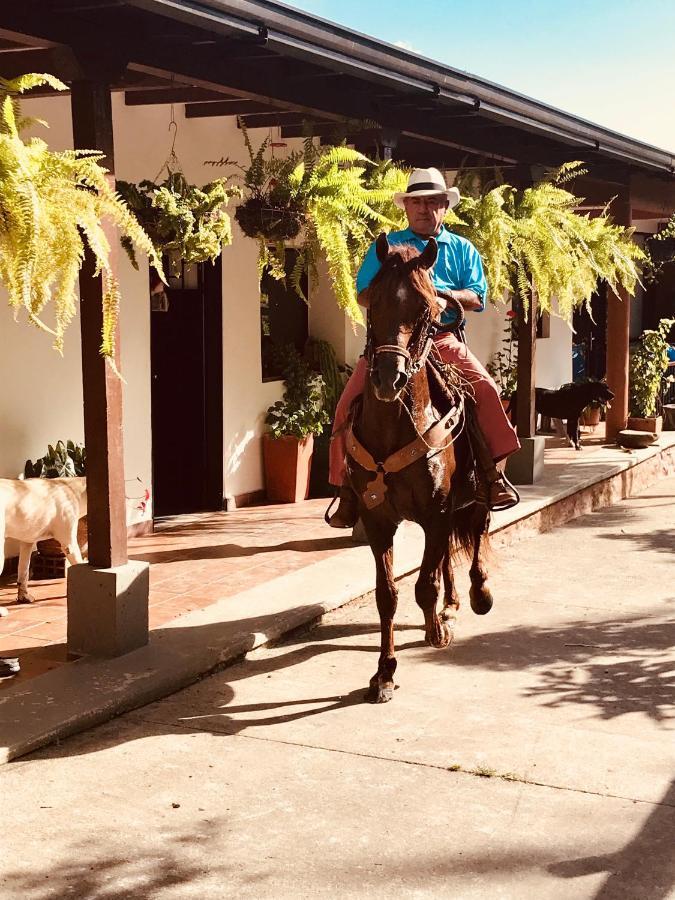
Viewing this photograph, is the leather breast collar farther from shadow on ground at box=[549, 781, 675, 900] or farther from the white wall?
the white wall

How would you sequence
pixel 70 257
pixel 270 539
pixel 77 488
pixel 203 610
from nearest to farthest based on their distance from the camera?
pixel 70 257 → pixel 203 610 → pixel 77 488 → pixel 270 539

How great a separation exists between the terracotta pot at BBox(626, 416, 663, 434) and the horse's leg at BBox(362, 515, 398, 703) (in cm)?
967

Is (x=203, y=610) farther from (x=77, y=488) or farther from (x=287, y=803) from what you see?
(x=287, y=803)

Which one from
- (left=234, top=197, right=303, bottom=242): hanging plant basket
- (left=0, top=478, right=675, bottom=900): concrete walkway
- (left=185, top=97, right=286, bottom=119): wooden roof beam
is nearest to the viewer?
(left=0, top=478, right=675, bottom=900): concrete walkway

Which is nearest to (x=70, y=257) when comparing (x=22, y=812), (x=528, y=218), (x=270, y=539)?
(x=22, y=812)

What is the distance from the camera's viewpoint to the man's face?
6.51m

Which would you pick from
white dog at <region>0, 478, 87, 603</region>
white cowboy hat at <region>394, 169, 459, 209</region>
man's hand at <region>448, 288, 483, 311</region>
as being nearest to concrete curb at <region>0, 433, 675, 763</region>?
white dog at <region>0, 478, 87, 603</region>

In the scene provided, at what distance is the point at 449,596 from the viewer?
7.60 meters

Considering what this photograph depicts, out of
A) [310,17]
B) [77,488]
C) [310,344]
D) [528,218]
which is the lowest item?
[77,488]

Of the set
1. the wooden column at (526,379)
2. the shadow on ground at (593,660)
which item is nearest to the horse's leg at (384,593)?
the shadow on ground at (593,660)

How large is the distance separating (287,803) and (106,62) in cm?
380

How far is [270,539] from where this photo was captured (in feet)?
31.4

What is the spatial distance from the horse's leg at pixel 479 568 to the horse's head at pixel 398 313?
1624 mm

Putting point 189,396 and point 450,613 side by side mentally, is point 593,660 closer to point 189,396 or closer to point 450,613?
point 450,613
